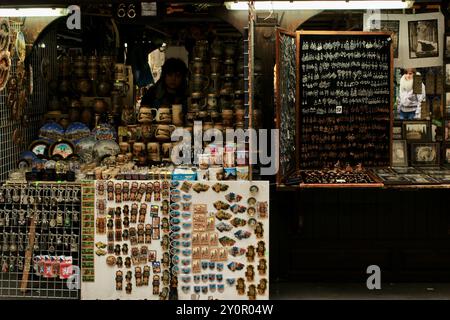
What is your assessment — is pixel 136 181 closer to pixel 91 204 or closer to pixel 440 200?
pixel 91 204

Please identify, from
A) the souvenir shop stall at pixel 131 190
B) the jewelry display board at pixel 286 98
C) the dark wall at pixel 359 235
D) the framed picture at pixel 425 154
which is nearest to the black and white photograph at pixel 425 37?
the framed picture at pixel 425 154

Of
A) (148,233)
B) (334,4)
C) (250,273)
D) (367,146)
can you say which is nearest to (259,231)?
(250,273)

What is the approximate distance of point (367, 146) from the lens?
8.92 meters

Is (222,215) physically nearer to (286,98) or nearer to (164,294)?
(164,294)

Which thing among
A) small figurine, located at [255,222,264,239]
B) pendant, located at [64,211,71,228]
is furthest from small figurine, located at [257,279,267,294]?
pendant, located at [64,211,71,228]

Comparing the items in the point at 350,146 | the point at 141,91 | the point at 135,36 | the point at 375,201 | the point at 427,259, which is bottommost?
the point at 427,259

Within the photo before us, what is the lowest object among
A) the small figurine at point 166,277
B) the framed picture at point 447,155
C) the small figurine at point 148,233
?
the small figurine at point 166,277

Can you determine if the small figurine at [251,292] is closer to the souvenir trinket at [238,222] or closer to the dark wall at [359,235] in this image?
the souvenir trinket at [238,222]

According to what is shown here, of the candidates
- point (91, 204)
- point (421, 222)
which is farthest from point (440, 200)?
point (91, 204)

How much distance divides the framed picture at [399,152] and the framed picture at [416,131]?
0.28 ft

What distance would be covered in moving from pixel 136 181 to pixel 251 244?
1.22 metres

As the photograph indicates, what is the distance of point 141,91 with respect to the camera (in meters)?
10.1

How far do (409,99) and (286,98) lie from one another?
158cm

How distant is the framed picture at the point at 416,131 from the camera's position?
905 cm
